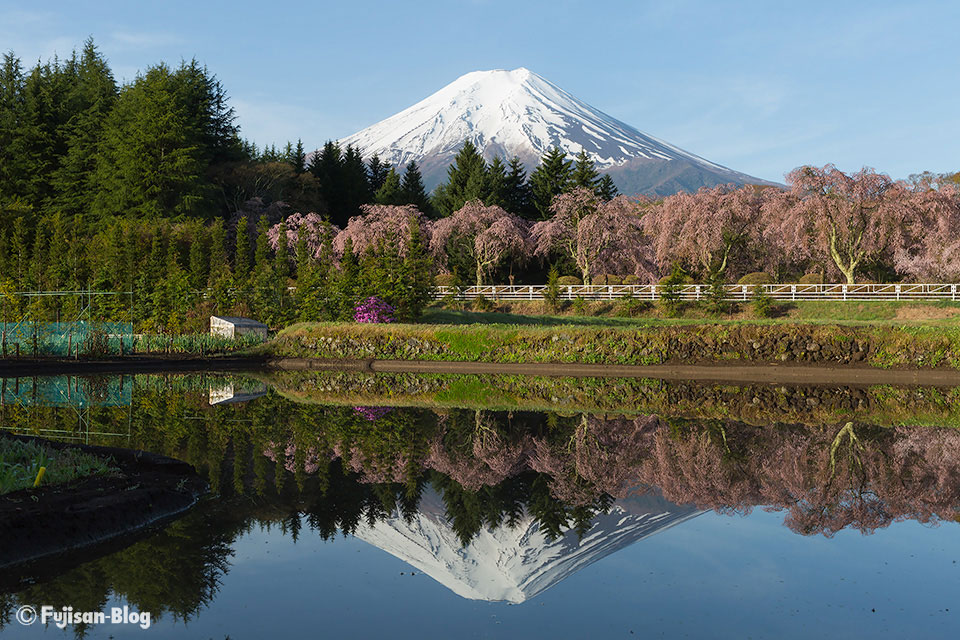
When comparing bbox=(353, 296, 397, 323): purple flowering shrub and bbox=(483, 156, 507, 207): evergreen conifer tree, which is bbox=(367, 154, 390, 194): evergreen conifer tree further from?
bbox=(353, 296, 397, 323): purple flowering shrub

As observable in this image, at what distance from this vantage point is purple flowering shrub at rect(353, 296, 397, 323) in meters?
31.5

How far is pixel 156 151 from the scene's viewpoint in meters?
55.6

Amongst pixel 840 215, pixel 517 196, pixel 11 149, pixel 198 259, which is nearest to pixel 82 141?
pixel 11 149

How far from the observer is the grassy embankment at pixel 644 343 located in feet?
75.5

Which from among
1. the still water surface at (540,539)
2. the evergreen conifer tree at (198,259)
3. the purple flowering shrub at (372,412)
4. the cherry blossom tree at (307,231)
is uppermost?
the cherry blossom tree at (307,231)

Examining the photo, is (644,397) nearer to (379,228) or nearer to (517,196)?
(379,228)

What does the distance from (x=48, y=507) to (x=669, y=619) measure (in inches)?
211

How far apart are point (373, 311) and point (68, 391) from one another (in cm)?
1390

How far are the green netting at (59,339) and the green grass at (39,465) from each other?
1677 centimetres

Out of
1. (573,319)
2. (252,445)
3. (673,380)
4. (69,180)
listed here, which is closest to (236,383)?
(252,445)

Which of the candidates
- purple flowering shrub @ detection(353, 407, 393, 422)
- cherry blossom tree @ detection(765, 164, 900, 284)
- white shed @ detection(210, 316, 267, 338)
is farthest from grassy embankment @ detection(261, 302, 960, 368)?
cherry blossom tree @ detection(765, 164, 900, 284)

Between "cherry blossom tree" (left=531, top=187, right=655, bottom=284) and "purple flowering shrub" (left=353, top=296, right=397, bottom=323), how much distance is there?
80.3ft

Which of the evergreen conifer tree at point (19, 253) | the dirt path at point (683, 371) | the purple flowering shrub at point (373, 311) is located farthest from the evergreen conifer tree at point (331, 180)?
the dirt path at point (683, 371)

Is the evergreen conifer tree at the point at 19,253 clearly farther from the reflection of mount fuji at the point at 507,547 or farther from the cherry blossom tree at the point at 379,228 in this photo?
the reflection of mount fuji at the point at 507,547
